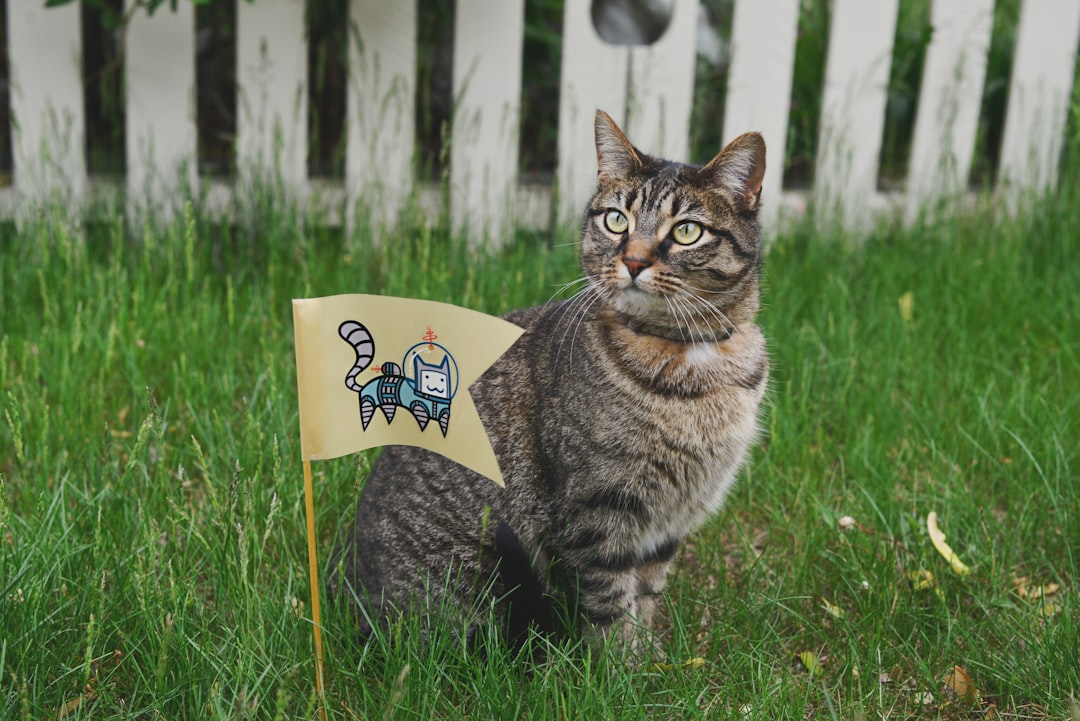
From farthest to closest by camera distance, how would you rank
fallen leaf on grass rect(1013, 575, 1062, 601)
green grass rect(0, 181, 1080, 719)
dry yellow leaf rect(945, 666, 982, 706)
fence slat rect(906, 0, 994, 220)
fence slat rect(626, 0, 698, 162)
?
fence slat rect(906, 0, 994, 220), fence slat rect(626, 0, 698, 162), fallen leaf on grass rect(1013, 575, 1062, 601), dry yellow leaf rect(945, 666, 982, 706), green grass rect(0, 181, 1080, 719)

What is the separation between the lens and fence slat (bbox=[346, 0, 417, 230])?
12.1ft

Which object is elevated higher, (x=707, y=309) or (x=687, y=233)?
(x=687, y=233)

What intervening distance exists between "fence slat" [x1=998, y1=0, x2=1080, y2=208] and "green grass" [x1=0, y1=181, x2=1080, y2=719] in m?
0.19

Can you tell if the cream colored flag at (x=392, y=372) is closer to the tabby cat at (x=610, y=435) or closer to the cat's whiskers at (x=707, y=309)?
the tabby cat at (x=610, y=435)

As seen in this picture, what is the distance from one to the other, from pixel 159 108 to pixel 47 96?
0.38 meters

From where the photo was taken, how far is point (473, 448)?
167 cm

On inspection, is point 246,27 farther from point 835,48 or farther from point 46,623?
point 46,623

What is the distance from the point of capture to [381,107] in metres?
3.74

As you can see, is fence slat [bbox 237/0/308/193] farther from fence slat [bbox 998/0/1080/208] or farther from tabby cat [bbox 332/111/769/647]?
fence slat [bbox 998/0/1080/208]

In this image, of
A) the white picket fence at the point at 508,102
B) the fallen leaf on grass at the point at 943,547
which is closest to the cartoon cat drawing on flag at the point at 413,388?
Result: the fallen leaf on grass at the point at 943,547

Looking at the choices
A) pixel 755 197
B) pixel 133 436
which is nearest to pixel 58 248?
pixel 133 436

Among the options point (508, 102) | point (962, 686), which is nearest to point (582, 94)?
point (508, 102)

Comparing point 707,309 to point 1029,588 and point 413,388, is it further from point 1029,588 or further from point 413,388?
point 1029,588

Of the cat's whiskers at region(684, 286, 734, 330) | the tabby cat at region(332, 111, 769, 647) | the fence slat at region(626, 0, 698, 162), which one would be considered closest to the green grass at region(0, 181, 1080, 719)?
the tabby cat at region(332, 111, 769, 647)
